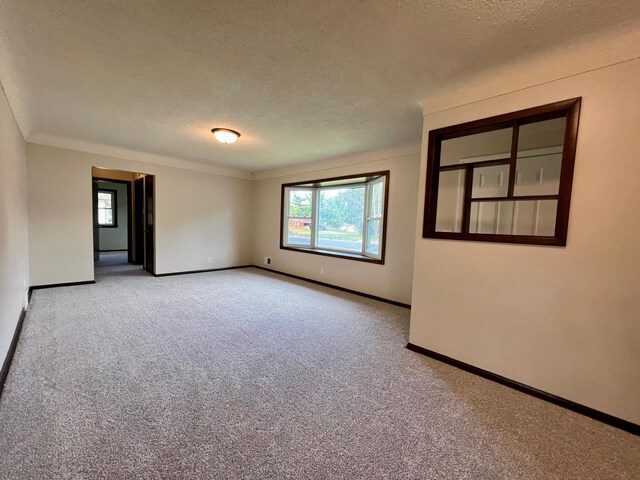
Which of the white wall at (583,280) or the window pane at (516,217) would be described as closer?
the white wall at (583,280)

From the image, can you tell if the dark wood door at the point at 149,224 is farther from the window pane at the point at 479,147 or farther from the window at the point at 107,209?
the window pane at the point at 479,147

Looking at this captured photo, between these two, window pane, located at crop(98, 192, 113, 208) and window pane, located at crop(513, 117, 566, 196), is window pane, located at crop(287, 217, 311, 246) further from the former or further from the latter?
window pane, located at crop(98, 192, 113, 208)

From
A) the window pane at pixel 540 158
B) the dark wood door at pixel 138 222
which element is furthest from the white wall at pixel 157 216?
the window pane at pixel 540 158

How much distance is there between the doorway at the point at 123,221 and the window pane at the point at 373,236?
13.7 feet

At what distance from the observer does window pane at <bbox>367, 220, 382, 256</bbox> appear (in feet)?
15.0

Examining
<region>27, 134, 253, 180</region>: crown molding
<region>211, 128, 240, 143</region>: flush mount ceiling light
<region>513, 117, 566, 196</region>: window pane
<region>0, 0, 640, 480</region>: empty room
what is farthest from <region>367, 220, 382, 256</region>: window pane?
<region>27, 134, 253, 180</region>: crown molding

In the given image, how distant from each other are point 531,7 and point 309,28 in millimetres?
1199

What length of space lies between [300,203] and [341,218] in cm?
113

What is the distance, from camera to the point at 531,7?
4.81ft

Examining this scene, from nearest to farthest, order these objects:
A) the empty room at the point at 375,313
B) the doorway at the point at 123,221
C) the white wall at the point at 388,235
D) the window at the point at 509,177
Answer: the empty room at the point at 375,313, the window at the point at 509,177, the white wall at the point at 388,235, the doorway at the point at 123,221

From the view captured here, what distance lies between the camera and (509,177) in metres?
2.16

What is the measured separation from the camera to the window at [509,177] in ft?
6.38

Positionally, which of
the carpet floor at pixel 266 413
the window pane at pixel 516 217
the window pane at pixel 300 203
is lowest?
the carpet floor at pixel 266 413

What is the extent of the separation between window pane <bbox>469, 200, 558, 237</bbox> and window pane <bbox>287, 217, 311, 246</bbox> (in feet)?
11.5
